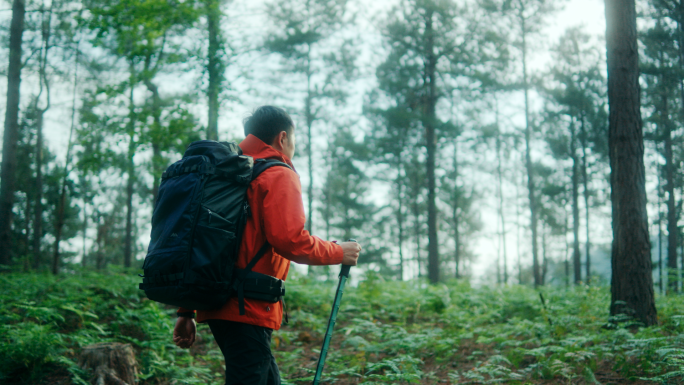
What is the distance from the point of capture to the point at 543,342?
199 inches

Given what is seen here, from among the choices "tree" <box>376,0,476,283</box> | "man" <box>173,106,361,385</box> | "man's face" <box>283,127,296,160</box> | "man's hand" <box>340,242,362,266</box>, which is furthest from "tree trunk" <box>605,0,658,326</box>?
"tree" <box>376,0,476,283</box>

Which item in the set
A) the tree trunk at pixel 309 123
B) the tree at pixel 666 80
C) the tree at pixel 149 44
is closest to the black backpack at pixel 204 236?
the tree at pixel 149 44

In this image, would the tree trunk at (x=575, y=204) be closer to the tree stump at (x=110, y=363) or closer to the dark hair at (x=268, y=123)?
the tree stump at (x=110, y=363)

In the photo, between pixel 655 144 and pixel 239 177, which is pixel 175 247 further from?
pixel 655 144

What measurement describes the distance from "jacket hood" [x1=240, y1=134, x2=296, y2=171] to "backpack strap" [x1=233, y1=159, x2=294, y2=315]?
0.06 m

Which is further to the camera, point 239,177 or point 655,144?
point 655,144

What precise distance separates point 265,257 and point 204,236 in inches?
13.6

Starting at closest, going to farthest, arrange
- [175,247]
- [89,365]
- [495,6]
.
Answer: [175,247], [89,365], [495,6]

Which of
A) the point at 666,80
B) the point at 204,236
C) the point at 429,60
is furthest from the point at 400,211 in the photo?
the point at 204,236

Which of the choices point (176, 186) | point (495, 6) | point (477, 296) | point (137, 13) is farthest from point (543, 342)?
point (495, 6)

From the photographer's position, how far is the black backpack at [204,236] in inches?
77.0

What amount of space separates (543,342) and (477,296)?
12.5 ft

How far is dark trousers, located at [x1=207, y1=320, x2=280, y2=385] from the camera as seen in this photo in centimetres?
204

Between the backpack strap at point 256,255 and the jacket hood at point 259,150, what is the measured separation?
6 cm
